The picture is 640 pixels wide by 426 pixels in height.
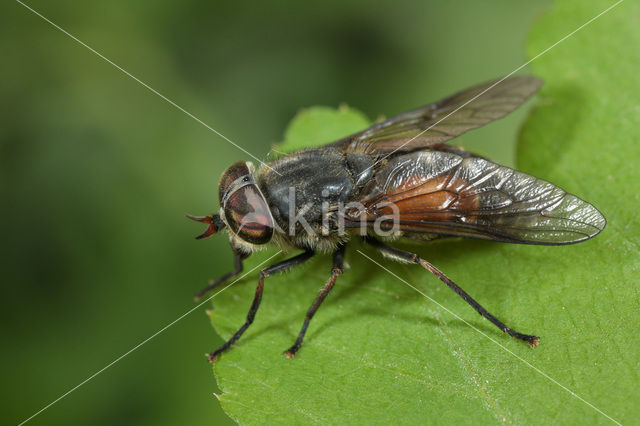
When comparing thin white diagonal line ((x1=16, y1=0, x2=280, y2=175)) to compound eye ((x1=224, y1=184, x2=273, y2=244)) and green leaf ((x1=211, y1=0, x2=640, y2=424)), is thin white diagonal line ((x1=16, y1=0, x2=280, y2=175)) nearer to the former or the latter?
compound eye ((x1=224, y1=184, x2=273, y2=244))

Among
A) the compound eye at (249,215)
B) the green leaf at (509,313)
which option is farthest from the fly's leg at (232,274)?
the compound eye at (249,215)

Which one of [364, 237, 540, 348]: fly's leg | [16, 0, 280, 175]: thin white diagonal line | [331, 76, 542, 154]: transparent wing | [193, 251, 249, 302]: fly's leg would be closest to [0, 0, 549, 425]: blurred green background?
[16, 0, 280, 175]: thin white diagonal line

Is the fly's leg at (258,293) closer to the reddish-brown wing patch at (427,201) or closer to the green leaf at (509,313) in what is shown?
the green leaf at (509,313)

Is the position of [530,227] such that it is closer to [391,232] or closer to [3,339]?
[391,232]

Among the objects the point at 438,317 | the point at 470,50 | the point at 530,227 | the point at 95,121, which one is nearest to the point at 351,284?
the point at 438,317

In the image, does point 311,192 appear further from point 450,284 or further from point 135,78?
point 135,78
